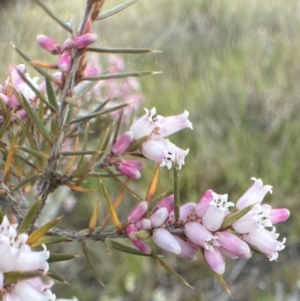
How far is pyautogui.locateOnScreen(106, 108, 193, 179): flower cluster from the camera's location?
436 mm

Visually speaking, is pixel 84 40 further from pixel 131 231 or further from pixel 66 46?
pixel 131 231

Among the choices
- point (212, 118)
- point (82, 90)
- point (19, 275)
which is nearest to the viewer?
point (19, 275)

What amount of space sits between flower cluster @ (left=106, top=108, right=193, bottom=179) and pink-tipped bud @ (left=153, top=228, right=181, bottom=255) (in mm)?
72

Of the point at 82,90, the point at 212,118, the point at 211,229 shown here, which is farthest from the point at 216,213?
the point at 212,118

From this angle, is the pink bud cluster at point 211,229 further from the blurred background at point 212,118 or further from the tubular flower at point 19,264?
the blurred background at point 212,118

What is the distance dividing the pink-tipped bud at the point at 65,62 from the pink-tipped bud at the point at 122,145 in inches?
3.5

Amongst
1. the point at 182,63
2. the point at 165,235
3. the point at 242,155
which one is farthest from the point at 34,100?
the point at 182,63

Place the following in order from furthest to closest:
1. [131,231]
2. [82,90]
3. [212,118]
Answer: [212,118] < [82,90] < [131,231]

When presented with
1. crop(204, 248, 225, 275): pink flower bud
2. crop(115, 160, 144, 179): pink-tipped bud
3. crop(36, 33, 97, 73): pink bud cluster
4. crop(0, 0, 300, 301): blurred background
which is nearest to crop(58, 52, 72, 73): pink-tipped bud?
crop(36, 33, 97, 73): pink bud cluster

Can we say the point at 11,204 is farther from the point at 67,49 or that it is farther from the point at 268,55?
the point at 268,55

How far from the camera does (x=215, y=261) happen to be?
1.26 feet

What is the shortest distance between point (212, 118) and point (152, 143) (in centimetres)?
194

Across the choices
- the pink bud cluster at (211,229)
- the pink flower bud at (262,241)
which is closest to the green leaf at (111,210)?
the pink bud cluster at (211,229)

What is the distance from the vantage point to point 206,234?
37cm
